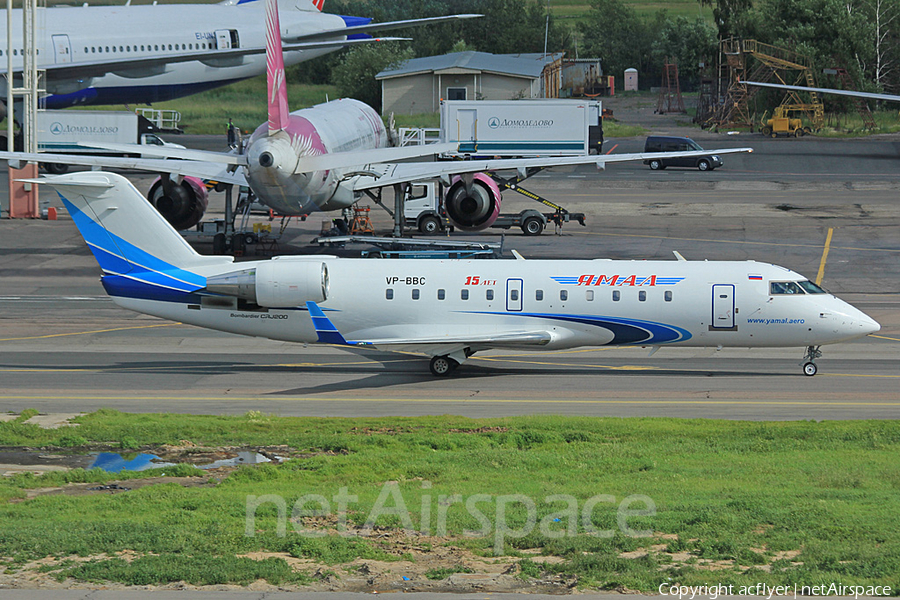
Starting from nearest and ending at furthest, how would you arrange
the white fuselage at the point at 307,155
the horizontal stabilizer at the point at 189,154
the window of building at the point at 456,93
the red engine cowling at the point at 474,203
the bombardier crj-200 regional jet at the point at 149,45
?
the white fuselage at the point at 307,155, the horizontal stabilizer at the point at 189,154, the red engine cowling at the point at 474,203, the bombardier crj-200 regional jet at the point at 149,45, the window of building at the point at 456,93

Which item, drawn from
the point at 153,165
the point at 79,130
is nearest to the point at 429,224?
the point at 153,165

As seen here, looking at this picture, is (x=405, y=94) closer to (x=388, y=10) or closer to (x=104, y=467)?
(x=388, y=10)

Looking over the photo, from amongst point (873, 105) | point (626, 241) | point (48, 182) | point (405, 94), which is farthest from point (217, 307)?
point (873, 105)

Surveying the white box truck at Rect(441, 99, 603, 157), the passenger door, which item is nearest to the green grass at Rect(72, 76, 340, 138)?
the white box truck at Rect(441, 99, 603, 157)

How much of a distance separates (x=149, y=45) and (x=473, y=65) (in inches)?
1323

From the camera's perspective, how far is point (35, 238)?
57500 millimetres

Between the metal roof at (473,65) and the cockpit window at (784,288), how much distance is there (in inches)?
2998

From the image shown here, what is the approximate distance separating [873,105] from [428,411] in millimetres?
99677

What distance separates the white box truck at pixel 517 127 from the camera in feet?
211

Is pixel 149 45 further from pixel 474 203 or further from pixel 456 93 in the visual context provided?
pixel 474 203

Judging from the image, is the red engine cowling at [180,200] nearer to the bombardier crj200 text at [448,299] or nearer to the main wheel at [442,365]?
the bombardier crj200 text at [448,299]

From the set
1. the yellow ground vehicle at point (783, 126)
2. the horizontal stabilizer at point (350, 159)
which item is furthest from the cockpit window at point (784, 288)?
the yellow ground vehicle at point (783, 126)

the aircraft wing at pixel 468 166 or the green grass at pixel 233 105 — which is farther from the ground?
the green grass at pixel 233 105

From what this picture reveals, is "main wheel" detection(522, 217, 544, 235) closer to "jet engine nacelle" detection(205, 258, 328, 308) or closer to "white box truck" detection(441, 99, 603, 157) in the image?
"white box truck" detection(441, 99, 603, 157)
